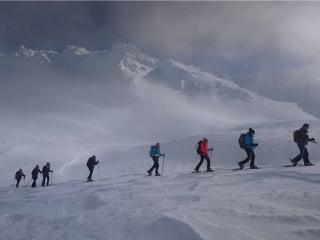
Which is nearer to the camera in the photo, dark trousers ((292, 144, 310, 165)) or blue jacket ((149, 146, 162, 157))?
dark trousers ((292, 144, 310, 165))

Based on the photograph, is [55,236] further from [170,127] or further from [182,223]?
[170,127]

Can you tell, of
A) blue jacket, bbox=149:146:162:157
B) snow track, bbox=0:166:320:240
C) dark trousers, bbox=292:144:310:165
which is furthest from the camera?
blue jacket, bbox=149:146:162:157

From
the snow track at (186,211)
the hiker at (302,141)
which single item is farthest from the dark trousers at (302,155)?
the snow track at (186,211)

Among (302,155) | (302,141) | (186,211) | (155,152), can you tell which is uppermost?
(302,141)

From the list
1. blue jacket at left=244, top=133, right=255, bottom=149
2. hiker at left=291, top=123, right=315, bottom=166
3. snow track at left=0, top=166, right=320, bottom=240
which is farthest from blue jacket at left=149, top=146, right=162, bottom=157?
hiker at left=291, top=123, right=315, bottom=166

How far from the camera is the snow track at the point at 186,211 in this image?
872 centimetres

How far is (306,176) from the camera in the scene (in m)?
14.1

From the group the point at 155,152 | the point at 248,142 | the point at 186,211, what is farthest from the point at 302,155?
the point at 186,211

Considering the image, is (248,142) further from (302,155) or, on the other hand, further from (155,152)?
(155,152)

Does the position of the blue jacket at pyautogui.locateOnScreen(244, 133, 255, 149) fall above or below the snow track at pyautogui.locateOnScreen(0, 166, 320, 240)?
above

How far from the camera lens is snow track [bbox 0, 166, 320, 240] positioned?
8.72 m

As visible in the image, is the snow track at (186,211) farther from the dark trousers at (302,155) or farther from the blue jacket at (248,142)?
the dark trousers at (302,155)

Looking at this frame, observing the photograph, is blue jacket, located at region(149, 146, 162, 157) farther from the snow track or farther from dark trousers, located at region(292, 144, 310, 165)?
dark trousers, located at region(292, 144, 310, 165)

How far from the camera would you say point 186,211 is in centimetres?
1031
